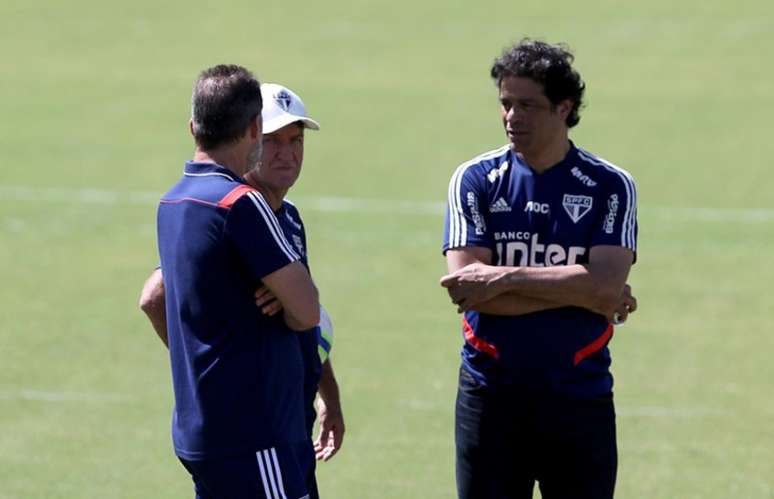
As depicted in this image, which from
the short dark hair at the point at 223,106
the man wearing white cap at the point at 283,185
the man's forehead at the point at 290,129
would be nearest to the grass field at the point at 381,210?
the man wearing white cap at the point at 283,185

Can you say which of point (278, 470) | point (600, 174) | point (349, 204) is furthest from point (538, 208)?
point (349, 204)

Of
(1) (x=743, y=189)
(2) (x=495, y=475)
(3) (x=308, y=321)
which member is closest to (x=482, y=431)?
(2) (x=495, y=475)

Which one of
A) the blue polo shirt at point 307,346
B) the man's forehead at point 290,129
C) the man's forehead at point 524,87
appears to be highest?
the man's forehead at point 524,87

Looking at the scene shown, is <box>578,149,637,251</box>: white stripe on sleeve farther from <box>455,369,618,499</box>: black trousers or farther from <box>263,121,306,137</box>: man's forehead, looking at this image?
<box>263,121,306,137</box>: man's forehead

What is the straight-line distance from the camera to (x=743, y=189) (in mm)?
15133

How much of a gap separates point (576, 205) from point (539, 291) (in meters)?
0.40

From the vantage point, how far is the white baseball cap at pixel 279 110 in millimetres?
5891

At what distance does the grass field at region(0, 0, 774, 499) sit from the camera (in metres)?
9.11

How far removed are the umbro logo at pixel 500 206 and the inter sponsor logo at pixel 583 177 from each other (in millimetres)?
298

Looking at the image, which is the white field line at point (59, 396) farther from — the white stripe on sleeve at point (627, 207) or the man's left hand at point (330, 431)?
the white stripe on sleeve at point (627, 207)

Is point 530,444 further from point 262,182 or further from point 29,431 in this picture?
point 29,431

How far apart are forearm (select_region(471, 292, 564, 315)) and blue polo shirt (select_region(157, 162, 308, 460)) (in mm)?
1058

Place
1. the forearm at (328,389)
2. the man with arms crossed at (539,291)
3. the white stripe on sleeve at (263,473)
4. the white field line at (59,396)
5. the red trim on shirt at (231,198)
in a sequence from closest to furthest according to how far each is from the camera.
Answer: the red trim on shirt at (231,198) < the white stripe on sleeve at (263,473) < the man with arms crossed at (539,291) < the forearm at (328,389) < the white field line at (59,396)

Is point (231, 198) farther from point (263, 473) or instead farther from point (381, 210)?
point (381, 210)
